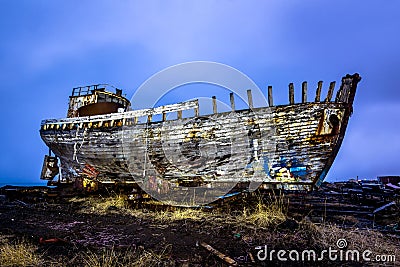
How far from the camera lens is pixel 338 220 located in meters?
6.03

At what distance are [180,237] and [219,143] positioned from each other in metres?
3.84

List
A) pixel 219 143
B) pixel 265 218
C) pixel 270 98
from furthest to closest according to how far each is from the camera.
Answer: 1. pixel 219 143
2. pixel 270 98
3. pixel 265 218

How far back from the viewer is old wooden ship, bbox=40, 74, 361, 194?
678cm

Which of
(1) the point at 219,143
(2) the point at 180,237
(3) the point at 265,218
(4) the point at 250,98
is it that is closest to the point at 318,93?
(4) the point at 250,98

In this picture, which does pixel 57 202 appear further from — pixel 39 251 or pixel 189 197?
pixel 39 251

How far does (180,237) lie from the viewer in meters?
4.68

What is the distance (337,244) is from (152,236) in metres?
3.31

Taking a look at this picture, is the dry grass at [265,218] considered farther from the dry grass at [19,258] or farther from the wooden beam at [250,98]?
the dry grass at [19,258]

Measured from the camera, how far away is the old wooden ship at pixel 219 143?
6.78 m

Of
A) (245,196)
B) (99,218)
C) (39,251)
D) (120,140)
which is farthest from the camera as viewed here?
(120,140)

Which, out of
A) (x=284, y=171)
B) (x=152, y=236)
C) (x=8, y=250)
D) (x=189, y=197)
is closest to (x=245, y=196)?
(x=284, y=171)

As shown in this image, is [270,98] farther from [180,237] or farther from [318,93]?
[180,237]

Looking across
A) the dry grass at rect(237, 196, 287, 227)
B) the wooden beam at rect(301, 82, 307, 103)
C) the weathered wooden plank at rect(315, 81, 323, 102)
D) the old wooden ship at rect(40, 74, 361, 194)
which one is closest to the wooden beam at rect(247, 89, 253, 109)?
the old wooden ship at rect(40, 74, 361, 194)

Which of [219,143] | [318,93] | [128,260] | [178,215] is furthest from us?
[219,143]
